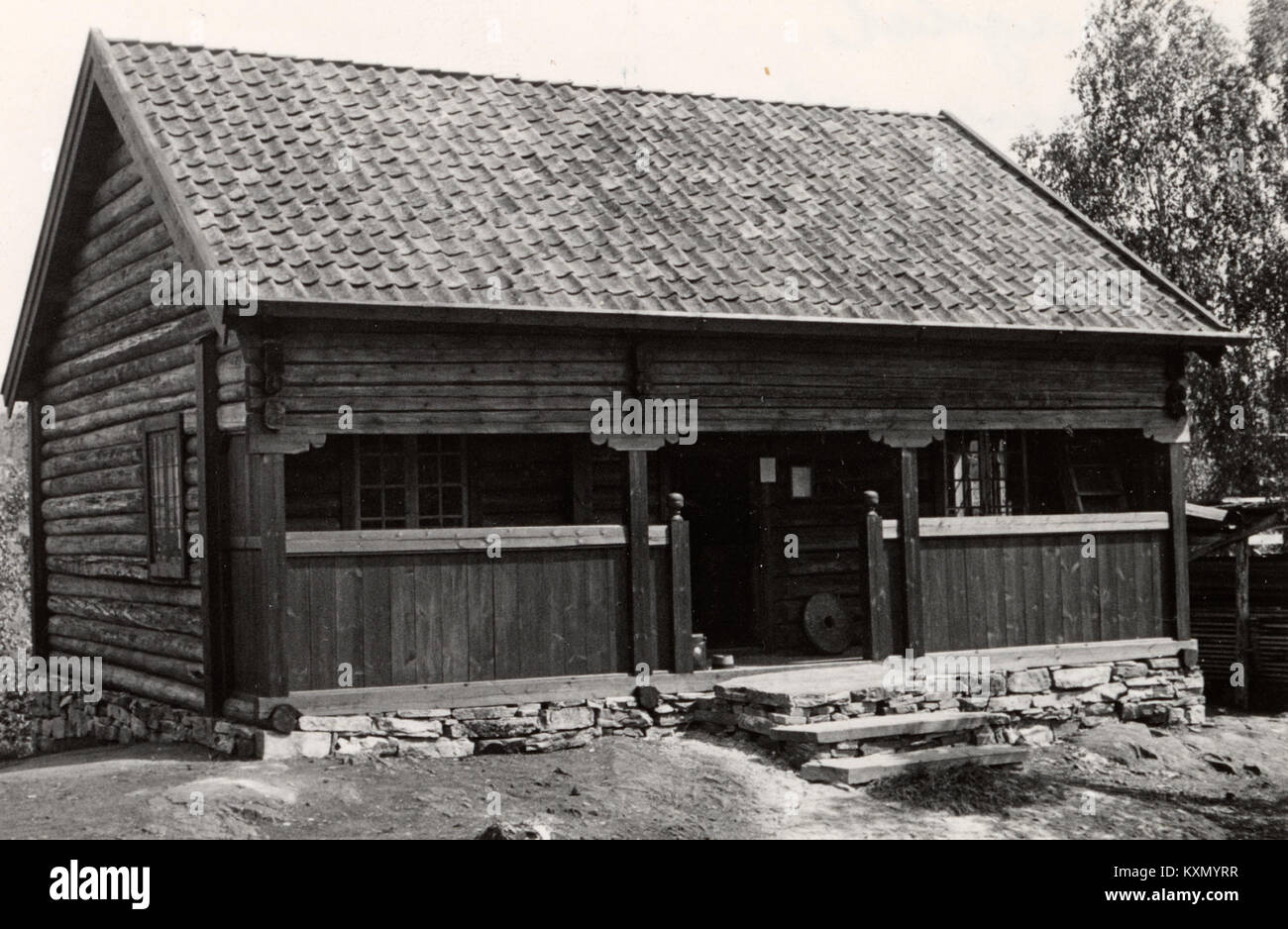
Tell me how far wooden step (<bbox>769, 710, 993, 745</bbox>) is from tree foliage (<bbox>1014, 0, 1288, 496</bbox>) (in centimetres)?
1178

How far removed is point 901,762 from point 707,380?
3.54 metres

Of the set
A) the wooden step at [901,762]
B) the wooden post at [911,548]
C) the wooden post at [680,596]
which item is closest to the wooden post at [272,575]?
the wooden post at [680,596]

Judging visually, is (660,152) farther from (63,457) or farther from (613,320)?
(63,457)

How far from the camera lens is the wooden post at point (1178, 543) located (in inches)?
546

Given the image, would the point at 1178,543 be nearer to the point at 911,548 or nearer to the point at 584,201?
the point at 911,548

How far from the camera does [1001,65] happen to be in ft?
53.2

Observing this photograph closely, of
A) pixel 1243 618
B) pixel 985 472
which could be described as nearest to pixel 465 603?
pixel 985 472

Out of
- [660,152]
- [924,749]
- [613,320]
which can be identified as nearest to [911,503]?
[924,749]

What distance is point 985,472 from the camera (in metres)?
15.0

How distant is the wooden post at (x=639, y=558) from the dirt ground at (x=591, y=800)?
84 cm

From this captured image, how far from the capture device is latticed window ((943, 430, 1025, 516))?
48.5 feet

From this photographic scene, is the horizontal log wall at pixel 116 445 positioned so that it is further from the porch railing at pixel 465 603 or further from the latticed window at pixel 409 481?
the porch railing at pixel 465 603

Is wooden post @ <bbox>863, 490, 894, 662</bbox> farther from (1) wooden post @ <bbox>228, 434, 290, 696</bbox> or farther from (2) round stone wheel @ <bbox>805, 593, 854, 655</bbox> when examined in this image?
(1) wooden post @ <bbox>228, 434, 290, 696</bbox>
